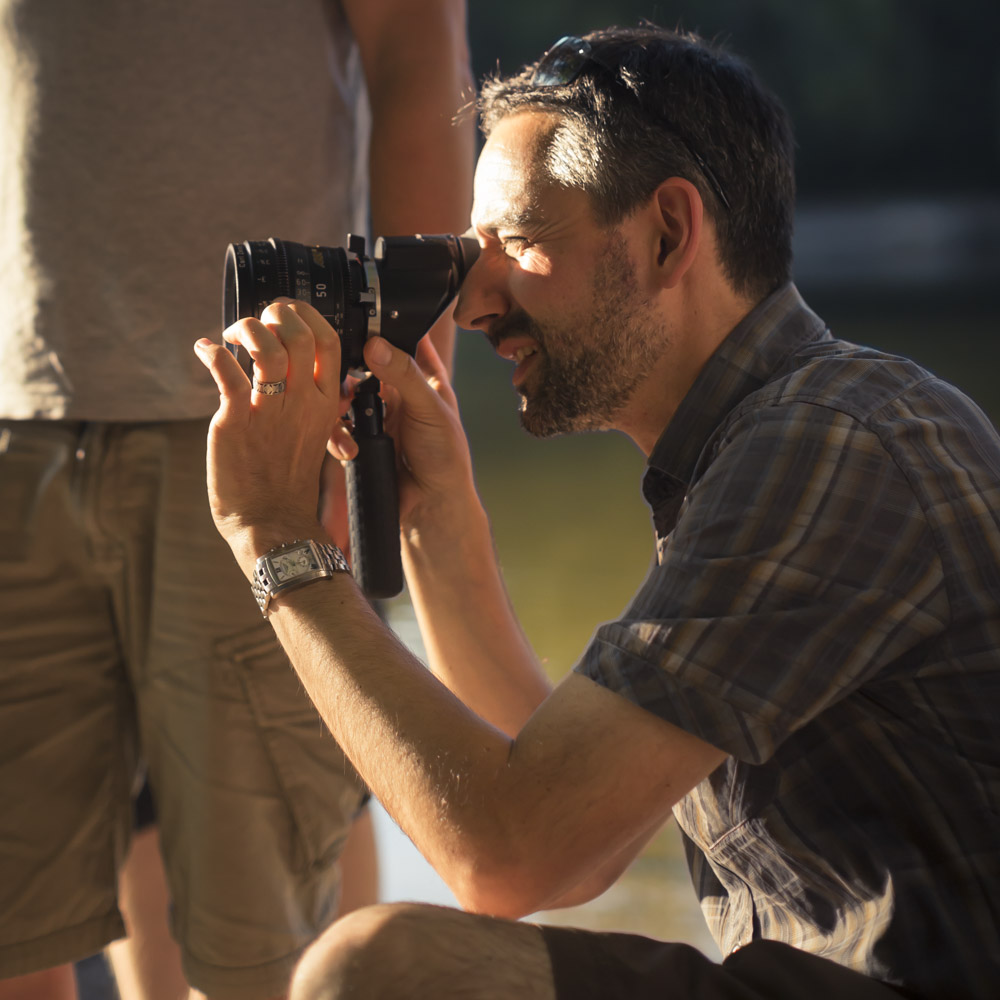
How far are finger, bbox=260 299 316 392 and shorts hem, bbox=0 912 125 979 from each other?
0.64m

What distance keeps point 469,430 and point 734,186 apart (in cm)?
390

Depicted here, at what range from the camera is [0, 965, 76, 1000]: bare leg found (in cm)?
133

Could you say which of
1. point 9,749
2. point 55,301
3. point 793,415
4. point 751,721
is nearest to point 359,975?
point 751,721

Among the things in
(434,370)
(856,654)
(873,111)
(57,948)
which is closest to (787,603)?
(856,654)

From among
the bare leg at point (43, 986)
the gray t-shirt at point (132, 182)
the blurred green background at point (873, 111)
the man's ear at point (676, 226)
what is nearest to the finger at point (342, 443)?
the gray t-shirt at point (132, 182)

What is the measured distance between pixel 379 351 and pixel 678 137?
0.33 metres

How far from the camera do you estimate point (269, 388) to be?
3.55 ft

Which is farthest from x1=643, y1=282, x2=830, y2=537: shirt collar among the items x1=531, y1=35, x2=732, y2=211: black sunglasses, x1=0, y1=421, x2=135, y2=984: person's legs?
x1=0, y1=421, x2=135, y2=984: person's legs

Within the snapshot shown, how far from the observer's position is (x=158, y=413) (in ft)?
4.30

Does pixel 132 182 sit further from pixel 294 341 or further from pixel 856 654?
pixel 856 654

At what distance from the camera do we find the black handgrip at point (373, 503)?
4.00 feet

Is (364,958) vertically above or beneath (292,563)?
beneath

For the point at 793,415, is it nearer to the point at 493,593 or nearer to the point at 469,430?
the point at 493,593

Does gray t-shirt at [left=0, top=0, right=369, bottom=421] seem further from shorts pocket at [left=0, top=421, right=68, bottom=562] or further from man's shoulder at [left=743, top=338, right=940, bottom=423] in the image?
man's shoulder at [left=743, top=338, right=940, bottom=423]
